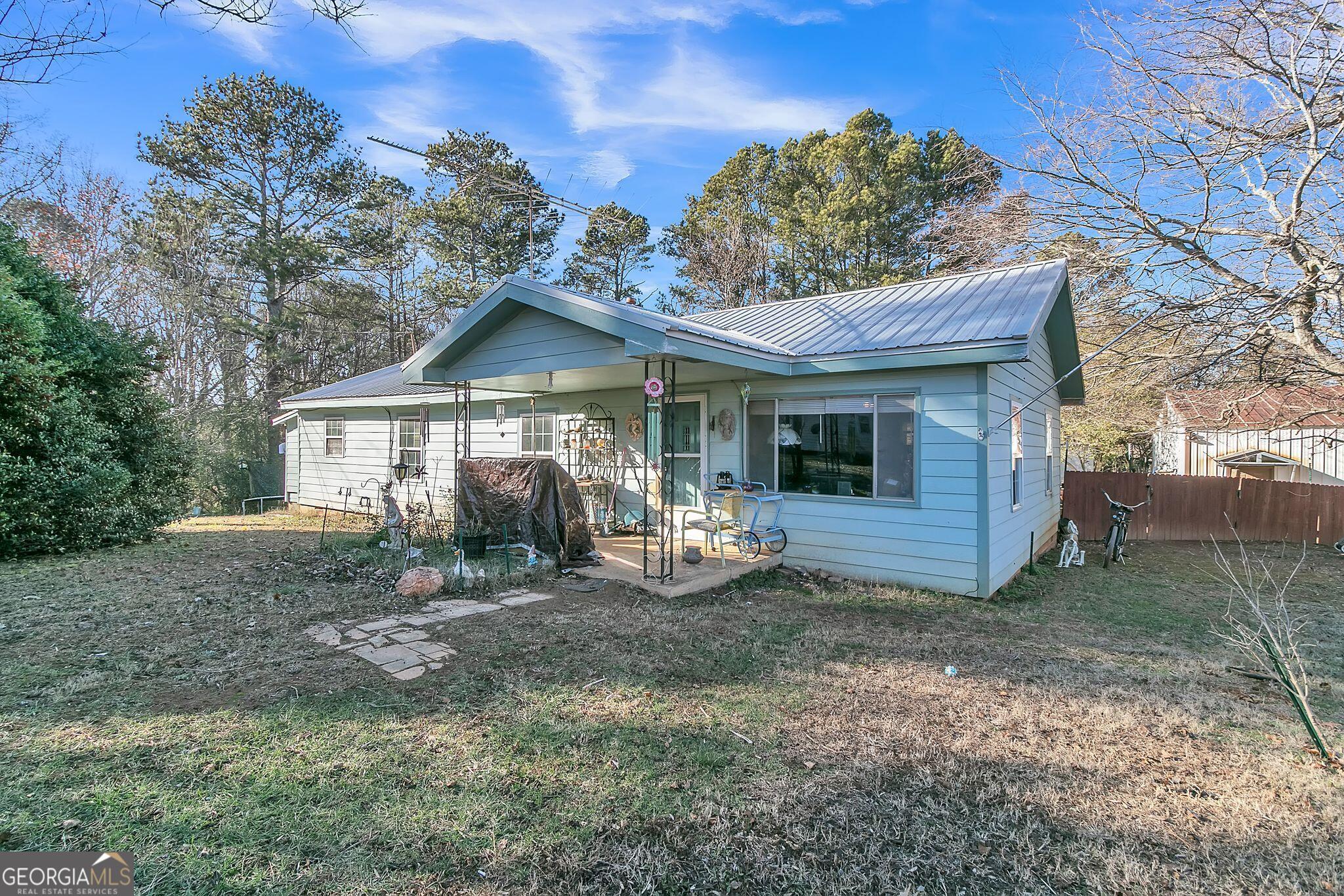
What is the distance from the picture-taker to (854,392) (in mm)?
6859

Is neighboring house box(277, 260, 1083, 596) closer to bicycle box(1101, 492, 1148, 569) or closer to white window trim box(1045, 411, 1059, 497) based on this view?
white window trim box(1045, 411, 1059, 497)

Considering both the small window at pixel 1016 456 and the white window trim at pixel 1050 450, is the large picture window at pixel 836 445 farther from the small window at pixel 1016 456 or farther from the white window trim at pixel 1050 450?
the white window trim at pixel 1050 450

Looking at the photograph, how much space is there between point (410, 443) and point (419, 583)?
26.4 feet

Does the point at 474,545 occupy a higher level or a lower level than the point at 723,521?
lower

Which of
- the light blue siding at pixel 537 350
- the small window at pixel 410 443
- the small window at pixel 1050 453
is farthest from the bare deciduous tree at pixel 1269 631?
the small window at pixel 410 443

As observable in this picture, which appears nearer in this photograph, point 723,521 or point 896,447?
point 896,447

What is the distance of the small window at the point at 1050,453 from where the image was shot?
991cm

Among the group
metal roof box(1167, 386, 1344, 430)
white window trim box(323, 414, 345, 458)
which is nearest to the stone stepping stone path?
metal roof box(1167, 386, 1344, 430)

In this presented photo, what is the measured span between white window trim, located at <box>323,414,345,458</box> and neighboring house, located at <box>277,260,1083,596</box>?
291 inches

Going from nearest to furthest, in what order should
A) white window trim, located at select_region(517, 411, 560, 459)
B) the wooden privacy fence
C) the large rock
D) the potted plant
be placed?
the large rock, the potted plant, white window trim, located at select_region(517, 411, 560, 459), the wooden privacy fence

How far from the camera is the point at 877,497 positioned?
6.74m

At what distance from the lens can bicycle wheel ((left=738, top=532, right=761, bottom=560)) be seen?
7031 mm

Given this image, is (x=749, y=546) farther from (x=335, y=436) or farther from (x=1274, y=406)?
(x=335, y=436)

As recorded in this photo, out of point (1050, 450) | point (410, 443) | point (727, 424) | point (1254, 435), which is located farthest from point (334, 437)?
point (1254, 435)
